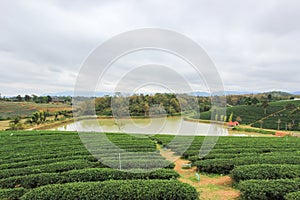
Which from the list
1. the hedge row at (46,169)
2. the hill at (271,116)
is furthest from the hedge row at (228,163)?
the hill at (271,116)

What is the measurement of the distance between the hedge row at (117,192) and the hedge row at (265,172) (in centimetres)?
260

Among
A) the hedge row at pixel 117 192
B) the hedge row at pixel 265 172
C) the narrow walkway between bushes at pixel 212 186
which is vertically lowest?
the narrow walkway between bushes at pixel 212 186

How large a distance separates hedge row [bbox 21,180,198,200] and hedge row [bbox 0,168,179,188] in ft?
4.22

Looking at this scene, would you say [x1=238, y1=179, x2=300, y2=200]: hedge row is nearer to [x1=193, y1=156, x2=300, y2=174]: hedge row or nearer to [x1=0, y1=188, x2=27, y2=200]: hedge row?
[x1=193, y1=156, x2=300, y2=174]: hedge row

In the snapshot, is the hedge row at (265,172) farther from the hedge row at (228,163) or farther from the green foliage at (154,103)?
the green foliage at (154,103)

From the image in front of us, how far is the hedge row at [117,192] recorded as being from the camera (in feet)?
19.5

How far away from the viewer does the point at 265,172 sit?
7.46m

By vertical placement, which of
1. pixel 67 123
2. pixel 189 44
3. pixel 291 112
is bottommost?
pixel 67 123

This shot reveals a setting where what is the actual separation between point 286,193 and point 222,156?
5.24 m

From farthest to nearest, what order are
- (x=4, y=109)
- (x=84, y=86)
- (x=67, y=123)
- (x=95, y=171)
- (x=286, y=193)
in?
(x=4, y=109) → (x=67, y=123) → (x=95, y=171) → (x=286, y=193) → (x=84, y=86)

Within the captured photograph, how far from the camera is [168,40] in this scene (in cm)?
604

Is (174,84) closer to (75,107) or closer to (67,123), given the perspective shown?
(75,107)

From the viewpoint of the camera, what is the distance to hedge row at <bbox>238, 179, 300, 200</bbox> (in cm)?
600

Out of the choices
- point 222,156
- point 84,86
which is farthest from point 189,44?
point 222,156
